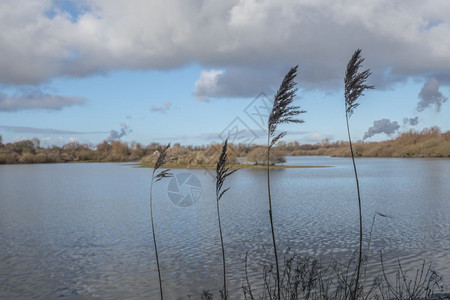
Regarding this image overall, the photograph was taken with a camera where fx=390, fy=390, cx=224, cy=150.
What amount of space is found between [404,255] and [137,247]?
19.9 ft

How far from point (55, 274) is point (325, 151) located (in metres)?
120

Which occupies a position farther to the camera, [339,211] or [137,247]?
[339,211]

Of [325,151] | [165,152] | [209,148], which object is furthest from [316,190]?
[325,151]

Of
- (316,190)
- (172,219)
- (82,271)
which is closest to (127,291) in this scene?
(82,271)

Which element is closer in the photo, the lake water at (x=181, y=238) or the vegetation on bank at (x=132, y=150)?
the lake water at (x=181, y=238)

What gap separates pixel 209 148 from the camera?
4519 cm

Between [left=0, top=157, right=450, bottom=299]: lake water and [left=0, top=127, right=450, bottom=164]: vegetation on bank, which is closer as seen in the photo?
[left=0, top=157, right=450, bottom=299]: lake water

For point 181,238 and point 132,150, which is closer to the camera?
point 181,238

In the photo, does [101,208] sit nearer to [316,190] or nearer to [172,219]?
[172,219]

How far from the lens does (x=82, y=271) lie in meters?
7.76

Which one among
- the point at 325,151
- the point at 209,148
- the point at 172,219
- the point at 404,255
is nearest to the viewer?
the point at 404,255

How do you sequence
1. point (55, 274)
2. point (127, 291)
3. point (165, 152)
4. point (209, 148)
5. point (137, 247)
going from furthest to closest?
1. point (209, 148)
2. point (137, 247)
3. point (55, 274)
4. point (127, 291)
5. point (165, 152)

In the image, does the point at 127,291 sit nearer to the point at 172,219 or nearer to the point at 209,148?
the point at 172,219

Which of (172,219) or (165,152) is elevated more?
(165,152)
